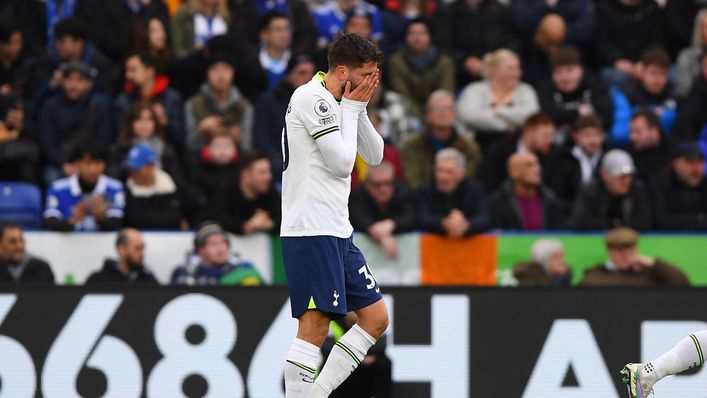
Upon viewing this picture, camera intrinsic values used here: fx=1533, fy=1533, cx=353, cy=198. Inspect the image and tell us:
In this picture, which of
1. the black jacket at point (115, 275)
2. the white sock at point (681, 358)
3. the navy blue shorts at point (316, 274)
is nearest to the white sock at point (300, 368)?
the navy blue shorts at point (316, 274)

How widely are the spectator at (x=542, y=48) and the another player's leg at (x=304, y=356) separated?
311 inches

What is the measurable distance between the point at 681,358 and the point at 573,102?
6.51 meters

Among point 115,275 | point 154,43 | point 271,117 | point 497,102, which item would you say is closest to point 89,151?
point 115,275

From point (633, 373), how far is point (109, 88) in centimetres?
790

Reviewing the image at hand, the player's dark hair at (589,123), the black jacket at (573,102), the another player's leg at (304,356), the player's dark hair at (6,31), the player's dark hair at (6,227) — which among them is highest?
the player's dark hair at (6,31)

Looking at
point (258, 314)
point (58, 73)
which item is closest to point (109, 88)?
point (58, 73)

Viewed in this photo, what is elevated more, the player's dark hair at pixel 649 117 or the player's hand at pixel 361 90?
the player's hand at pixel 361 90

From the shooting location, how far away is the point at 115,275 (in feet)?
44.0

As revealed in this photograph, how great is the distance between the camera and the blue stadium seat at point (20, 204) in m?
14.3

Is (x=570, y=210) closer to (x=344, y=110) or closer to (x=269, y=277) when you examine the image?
(x=269, y=277)

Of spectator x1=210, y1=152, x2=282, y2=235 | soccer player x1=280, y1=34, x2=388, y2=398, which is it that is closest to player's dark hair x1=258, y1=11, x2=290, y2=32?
spectator x1=210, y1=152, x2=282, y2=235

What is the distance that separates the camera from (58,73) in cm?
1556

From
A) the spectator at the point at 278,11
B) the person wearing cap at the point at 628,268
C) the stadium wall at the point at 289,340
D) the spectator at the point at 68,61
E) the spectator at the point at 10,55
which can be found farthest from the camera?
the spectator at the point at 278,11

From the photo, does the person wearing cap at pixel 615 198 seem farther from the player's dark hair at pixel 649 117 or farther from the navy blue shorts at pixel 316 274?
the navy blue shorts at pixel 316 274
